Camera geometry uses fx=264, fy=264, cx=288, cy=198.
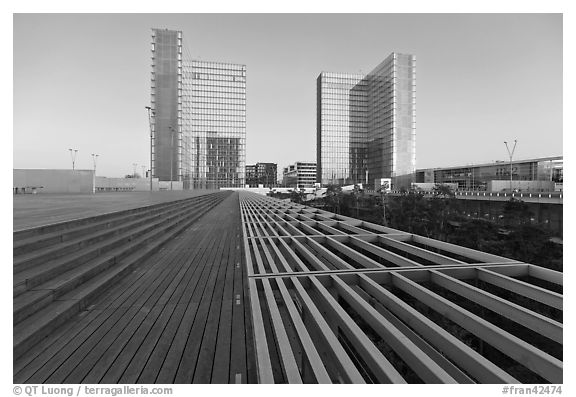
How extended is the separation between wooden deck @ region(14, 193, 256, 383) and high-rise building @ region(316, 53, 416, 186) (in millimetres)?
95852

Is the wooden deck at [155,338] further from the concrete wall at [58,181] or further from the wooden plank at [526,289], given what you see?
the concrete wall at [58,181]

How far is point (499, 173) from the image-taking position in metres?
75.1

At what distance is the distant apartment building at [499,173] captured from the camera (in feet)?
198

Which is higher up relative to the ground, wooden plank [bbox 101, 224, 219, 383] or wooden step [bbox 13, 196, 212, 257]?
wooden step [bbox 13, 196, 212, 257]

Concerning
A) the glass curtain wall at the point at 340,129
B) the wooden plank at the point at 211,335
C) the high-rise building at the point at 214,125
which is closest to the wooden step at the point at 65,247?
the wooden plank at the point at 211,335

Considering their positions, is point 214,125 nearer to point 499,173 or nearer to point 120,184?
point 120,184

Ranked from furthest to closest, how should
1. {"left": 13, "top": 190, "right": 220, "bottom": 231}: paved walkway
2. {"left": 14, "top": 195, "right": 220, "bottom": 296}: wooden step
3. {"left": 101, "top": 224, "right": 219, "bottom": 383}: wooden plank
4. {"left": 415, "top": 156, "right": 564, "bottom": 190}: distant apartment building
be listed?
{"left": 415, "top": 156, "right": 564, "bottom": 190}: distant apartment building → {"left": 13, "top": 190, "right": 220, "bottom": 231}: paved walkway → {"left": 14, "top": 195, "right": 220, "bottom": 296}: wooden step → {"left": 101, "top": 224, "right": 219, "bottom": 383}: wooden plank

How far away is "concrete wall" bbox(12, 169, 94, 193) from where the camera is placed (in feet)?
75.1

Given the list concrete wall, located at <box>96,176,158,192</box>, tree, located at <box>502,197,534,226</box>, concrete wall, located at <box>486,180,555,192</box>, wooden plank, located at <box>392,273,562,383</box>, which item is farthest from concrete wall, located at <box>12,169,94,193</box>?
concrete wall, located at <box>486,180,555,192</box>

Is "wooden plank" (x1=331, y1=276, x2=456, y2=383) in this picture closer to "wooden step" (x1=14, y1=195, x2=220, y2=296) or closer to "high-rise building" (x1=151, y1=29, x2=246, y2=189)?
"wooden step" (x1=14, y1=195, x2=220, y2=296)

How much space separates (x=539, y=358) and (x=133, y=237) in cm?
744

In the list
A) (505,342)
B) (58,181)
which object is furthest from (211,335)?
(58,181)

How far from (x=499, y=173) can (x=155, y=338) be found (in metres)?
95.2
